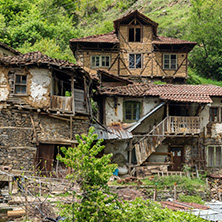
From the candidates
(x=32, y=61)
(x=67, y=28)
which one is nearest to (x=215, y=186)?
(x=32, y=61)

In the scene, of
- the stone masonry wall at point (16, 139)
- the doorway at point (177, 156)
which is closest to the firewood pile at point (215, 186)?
the doorway at point (177, 156)

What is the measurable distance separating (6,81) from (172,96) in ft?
37.7

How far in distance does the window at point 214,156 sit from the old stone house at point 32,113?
1153cm

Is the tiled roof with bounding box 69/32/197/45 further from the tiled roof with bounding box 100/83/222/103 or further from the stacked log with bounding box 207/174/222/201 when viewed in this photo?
→ the stacked log with bounding box 207/174/222/201

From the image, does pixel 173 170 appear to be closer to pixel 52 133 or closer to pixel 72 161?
pixel 52 133

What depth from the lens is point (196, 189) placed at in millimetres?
20031

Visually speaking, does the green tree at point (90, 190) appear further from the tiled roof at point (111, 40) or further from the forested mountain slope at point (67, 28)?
the forested mountain slope at point (67, 28)

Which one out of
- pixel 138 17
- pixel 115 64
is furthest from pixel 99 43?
pixel 138 17

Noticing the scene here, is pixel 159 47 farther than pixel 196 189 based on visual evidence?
Yes

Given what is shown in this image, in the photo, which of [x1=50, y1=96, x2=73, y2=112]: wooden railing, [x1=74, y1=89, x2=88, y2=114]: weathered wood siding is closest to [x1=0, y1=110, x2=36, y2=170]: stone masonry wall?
[x1=50, y1=96, x2=73, y2=112]: wooden railing

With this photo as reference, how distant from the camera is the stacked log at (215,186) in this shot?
20625 mm

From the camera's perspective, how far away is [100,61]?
30.4m

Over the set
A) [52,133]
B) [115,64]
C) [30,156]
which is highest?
[115,64]

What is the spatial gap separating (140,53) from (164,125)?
11448mm
